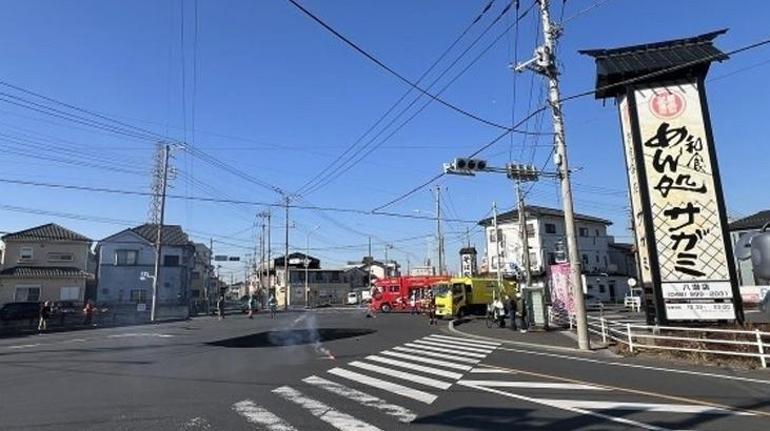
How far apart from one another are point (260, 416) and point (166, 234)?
212 ft

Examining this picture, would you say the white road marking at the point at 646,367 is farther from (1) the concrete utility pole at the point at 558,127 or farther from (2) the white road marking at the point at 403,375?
(2) the white road marking at the point at 403,375

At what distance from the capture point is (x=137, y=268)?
64062mm

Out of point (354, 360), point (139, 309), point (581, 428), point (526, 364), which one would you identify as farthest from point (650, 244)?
point (139, 309)

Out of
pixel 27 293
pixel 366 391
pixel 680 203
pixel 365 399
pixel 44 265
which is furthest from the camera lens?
pixel 44 265

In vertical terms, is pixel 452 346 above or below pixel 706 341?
below

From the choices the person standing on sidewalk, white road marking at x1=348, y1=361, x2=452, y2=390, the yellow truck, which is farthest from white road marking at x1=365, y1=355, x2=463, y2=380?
the person standing on sidewalk

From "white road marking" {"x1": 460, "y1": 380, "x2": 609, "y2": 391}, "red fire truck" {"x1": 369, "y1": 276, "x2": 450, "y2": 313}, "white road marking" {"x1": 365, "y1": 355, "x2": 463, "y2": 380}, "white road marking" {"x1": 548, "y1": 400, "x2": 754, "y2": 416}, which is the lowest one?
"white road marking" {"x1": 548, "y1": 400, "x2": 754, "y2": 416}

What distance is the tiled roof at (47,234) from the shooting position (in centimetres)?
5197

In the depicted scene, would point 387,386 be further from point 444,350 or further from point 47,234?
point 47,234

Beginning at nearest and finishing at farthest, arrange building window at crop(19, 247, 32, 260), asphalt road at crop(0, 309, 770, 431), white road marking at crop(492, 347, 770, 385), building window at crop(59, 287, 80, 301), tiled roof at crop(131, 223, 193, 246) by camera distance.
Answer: asphalt road at crop(0, 309, 770, 431) → white road marking at crop(492, 347, 770, 385) → building window at crop(59, 287, 80, 301) → building window at crop(19, 247, 32, 260) → tiled roof at crop(131, 223, 193, 246)

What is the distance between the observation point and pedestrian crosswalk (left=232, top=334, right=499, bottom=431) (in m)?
9.02

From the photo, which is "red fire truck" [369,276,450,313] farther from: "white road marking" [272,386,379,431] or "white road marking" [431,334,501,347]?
"white road marking" [272,386,379,431]

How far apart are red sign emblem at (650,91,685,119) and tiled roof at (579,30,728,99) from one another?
691 millimetres

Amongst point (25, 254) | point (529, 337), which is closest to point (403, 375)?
point (529, 337)
